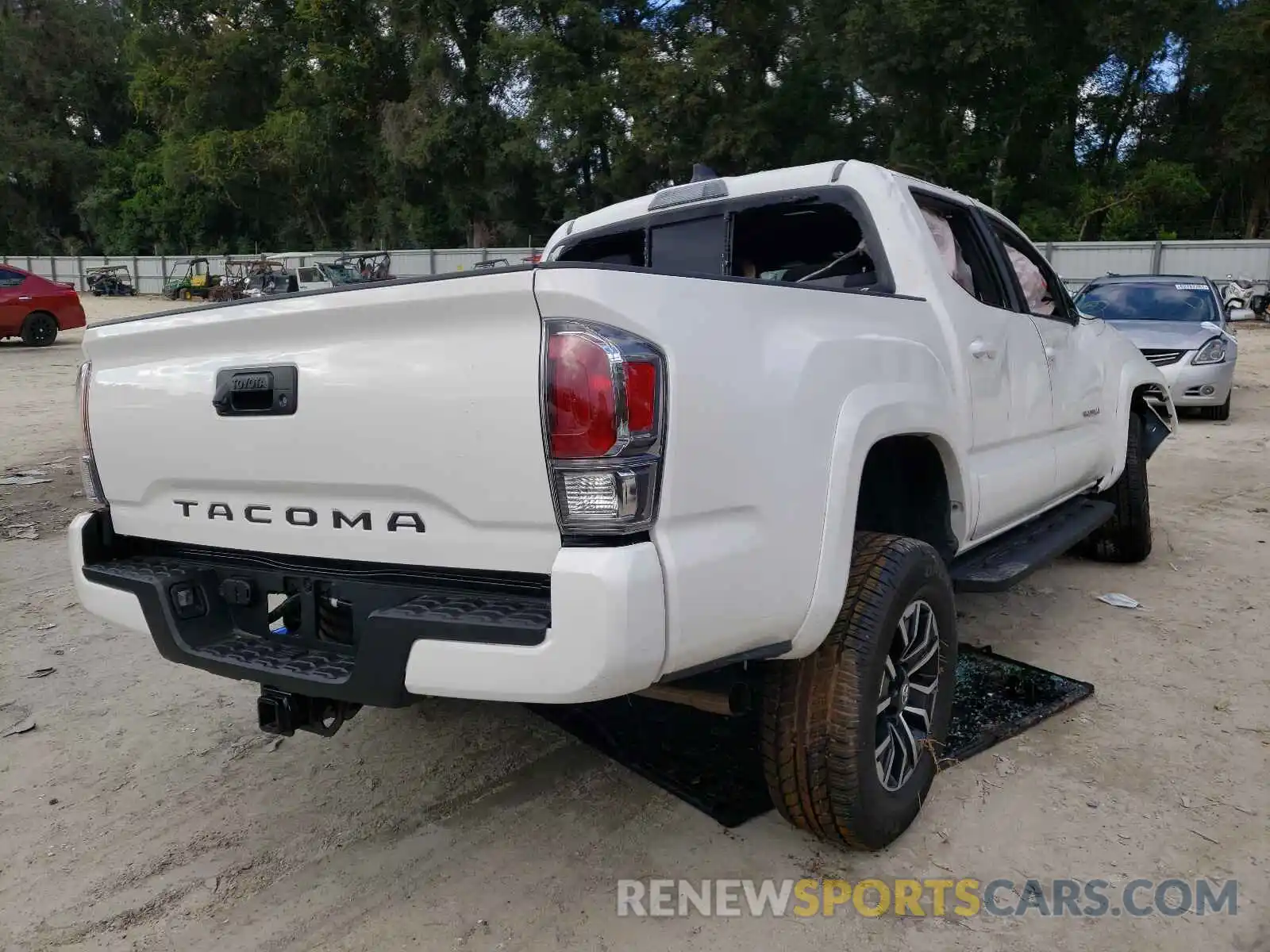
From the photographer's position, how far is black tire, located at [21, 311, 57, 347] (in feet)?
58.6

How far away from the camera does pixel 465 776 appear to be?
125 inches

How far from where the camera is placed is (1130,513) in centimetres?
525

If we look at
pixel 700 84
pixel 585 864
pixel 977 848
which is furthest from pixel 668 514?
pixel 700 84

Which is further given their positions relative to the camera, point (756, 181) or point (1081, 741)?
point (756, 181)

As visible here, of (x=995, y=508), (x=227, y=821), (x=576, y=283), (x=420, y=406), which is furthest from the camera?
(x=995, y=508)

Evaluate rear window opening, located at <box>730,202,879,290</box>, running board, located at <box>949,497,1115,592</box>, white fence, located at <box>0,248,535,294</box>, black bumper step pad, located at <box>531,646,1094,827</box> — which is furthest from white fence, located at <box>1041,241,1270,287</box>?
black bumper step pad, located at <box>531,646,1094,827</box>

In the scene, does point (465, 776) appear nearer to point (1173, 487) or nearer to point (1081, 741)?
point (1081, 741)

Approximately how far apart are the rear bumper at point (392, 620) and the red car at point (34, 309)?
58.3ft

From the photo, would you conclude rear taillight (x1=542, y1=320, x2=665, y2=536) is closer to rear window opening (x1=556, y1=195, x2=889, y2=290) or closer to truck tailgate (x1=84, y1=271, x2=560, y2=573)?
truck tailgate (x1=84, y1=271, x2=560, y2=573)

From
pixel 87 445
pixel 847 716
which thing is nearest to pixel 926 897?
pixel 847 716

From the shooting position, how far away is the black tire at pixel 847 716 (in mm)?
2451

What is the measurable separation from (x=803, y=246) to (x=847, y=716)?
7.12 feet

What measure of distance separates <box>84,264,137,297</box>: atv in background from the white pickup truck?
4857 cm

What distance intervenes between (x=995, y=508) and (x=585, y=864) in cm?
189
